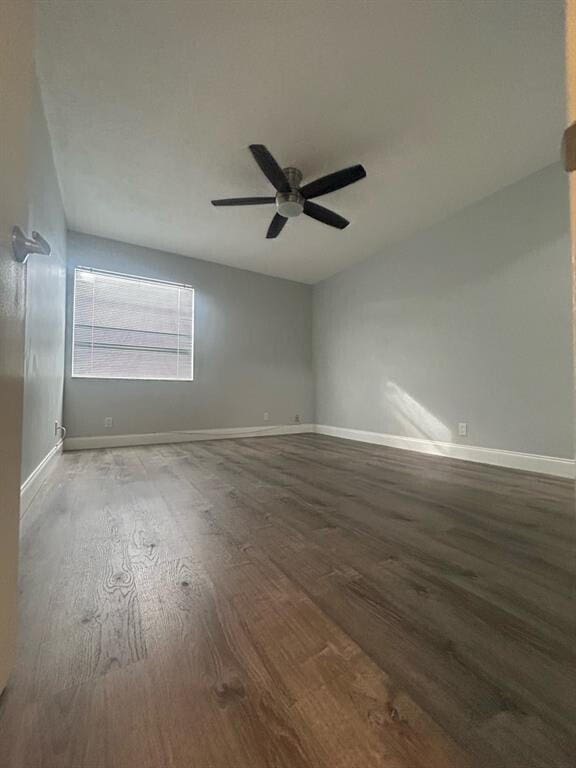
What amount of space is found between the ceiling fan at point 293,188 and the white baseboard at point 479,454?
2364 millimetres

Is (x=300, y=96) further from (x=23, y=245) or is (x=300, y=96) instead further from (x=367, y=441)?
(x=367, y=441)

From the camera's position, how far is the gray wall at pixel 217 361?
353 cm

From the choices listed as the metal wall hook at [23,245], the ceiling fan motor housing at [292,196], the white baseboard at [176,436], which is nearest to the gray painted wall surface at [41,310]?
the white baseboard at [176,436]

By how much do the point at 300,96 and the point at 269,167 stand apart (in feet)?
1.34

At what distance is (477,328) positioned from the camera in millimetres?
2893

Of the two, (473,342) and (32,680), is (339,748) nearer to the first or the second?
(32,680)

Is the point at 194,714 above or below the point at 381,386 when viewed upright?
below

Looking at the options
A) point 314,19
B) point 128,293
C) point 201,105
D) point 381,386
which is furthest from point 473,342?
point 128,293

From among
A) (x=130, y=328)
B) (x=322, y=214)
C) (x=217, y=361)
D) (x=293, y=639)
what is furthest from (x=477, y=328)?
(x=130, y=328)

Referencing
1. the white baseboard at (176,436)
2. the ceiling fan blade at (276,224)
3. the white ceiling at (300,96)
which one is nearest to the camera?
the white ceiling at (300,96)

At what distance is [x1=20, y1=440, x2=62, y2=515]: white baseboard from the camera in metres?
1.54

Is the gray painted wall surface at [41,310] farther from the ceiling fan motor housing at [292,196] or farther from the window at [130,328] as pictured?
the ceiling fan motor housing at [292,196]

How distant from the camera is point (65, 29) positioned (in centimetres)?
149

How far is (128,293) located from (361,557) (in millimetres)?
3915
